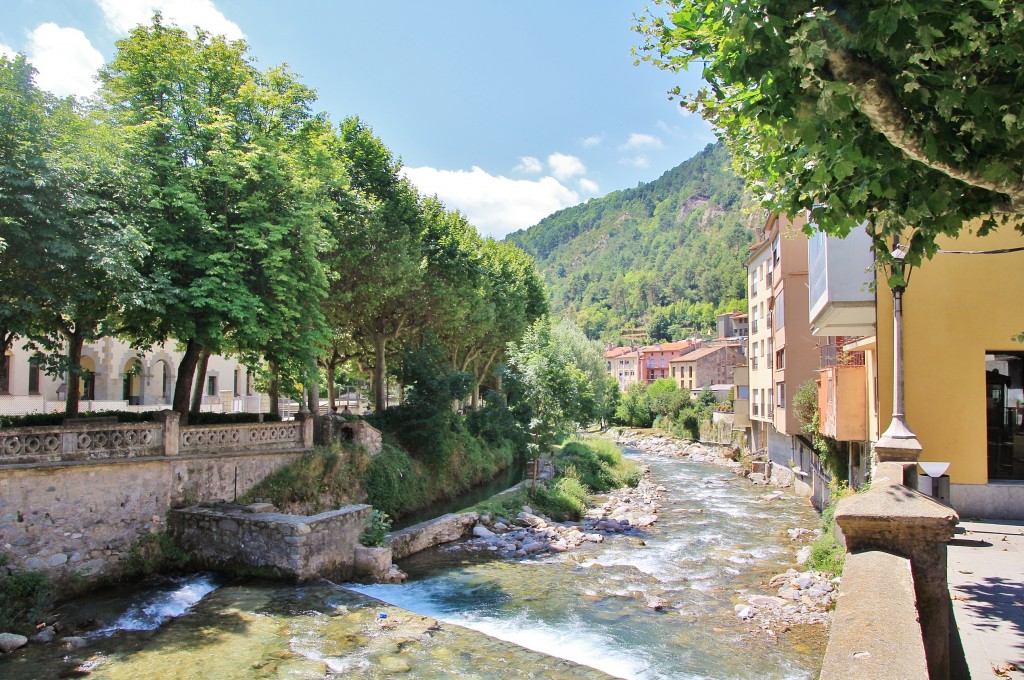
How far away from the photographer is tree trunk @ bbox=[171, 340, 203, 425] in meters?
16.9

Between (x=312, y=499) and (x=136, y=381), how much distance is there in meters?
20.5

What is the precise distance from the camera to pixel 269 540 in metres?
13.8

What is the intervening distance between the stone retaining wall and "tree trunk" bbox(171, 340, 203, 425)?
3591 millimetres

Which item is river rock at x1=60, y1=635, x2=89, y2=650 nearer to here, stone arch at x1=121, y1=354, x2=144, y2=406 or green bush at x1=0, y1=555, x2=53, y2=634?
green bush at x1=0, y1=555, x2=53, y2=634

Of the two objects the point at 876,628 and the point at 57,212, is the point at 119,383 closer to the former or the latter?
the point at 57,212

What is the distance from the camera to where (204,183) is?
16266mm

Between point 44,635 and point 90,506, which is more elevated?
point 90,506

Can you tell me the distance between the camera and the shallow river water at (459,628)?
32.1 ft

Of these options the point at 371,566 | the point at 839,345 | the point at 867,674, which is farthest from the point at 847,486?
the point at 867,674

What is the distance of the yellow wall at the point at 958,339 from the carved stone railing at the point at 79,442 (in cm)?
1721

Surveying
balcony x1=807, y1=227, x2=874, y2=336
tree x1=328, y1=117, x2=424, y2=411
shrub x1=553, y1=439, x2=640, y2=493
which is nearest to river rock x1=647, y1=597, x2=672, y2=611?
balcony x1=807, y1=227, x2=874, y2=336

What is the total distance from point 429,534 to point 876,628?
17.2 m

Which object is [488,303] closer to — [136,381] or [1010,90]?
[136,381]

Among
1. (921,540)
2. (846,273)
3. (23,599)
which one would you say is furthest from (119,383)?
(921,540)
